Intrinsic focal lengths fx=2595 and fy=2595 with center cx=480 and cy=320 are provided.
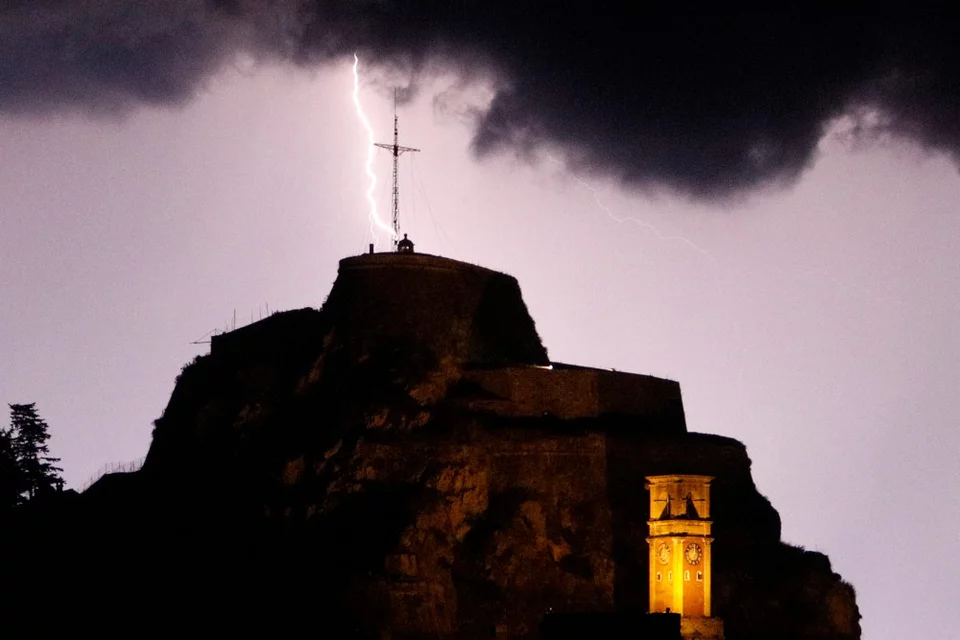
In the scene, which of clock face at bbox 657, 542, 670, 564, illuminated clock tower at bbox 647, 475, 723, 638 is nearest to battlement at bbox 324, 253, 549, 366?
illuminated clock tower at bbox 647, 475, 723, 638

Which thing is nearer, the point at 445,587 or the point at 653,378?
the point at 445,587

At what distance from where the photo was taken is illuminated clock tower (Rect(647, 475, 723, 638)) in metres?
87.6

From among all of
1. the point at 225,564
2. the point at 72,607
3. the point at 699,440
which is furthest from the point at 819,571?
the point at 72,607

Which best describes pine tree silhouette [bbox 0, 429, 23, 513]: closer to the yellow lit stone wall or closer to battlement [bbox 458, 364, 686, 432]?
battlement [bbox 458, 364, 686, 432]

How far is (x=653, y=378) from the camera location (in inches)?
3939

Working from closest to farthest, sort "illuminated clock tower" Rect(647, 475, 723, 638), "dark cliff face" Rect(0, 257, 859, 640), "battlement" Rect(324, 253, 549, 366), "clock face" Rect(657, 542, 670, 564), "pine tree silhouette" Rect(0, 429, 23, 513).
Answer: "illuminated clock tower" Rect(647, 475, 723, 638), "clock face" Rect(657, 542, 670, 564), "dark cliff face" Rect(0, 257, 859, 640), "battlement" Rect(324, 253, 549, 366), "pine tree silhouette" Rect(0, 429, 23, 513)

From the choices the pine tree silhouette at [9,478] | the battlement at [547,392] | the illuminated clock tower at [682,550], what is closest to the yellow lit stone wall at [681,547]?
the illuminated clock tower at [682,550]

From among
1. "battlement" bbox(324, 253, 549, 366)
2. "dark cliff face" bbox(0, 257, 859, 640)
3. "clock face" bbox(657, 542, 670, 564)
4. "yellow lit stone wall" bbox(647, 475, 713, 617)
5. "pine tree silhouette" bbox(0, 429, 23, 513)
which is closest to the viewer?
"yellow lit stone wall" bbox(647, 475, 713, 617)

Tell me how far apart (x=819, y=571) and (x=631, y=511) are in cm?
745

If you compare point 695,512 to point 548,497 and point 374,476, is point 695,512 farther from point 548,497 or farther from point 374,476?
point 374,476

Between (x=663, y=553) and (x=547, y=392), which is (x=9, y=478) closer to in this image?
(x=547, y=392)

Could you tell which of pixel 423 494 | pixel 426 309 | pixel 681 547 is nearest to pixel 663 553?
pixel 681 547

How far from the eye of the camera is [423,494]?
298 feet

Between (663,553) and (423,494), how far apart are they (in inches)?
344
